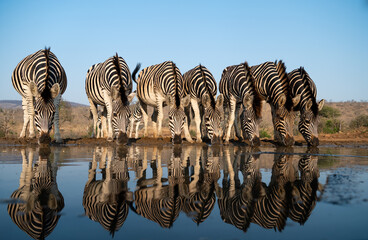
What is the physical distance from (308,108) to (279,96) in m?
1.30

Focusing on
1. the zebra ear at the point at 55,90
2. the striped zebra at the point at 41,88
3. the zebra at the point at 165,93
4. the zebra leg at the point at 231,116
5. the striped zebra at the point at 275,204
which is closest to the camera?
the striped zebra at the point at 275,204

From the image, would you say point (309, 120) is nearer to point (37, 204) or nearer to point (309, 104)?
point (309, 104)

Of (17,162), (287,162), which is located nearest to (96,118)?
(17,162)

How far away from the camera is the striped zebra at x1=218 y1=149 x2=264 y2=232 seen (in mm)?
3607

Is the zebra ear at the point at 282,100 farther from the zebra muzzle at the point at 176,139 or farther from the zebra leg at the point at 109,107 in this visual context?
the zebra leg at the point at 109,107

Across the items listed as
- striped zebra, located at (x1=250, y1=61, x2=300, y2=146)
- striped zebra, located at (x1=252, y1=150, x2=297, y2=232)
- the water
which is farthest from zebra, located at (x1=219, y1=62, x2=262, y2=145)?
striped zebra, located at (x1=252, y1=150, x2=297, y2=232)

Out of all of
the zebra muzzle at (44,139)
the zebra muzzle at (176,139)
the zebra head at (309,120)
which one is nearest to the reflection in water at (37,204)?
the zebra muzzle at (44,139)

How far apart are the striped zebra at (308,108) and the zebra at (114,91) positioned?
6.61m

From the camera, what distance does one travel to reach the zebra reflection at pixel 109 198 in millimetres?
3533

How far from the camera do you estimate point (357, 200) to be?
4.39 m

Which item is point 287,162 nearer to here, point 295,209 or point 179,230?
point 295,209

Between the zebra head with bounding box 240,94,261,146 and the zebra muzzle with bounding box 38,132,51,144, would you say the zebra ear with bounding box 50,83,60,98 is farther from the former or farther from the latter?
the zebra head with bounding box 240,94,261,146

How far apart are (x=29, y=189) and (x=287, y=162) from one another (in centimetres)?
560

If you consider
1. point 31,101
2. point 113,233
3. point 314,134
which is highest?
point 31,101
